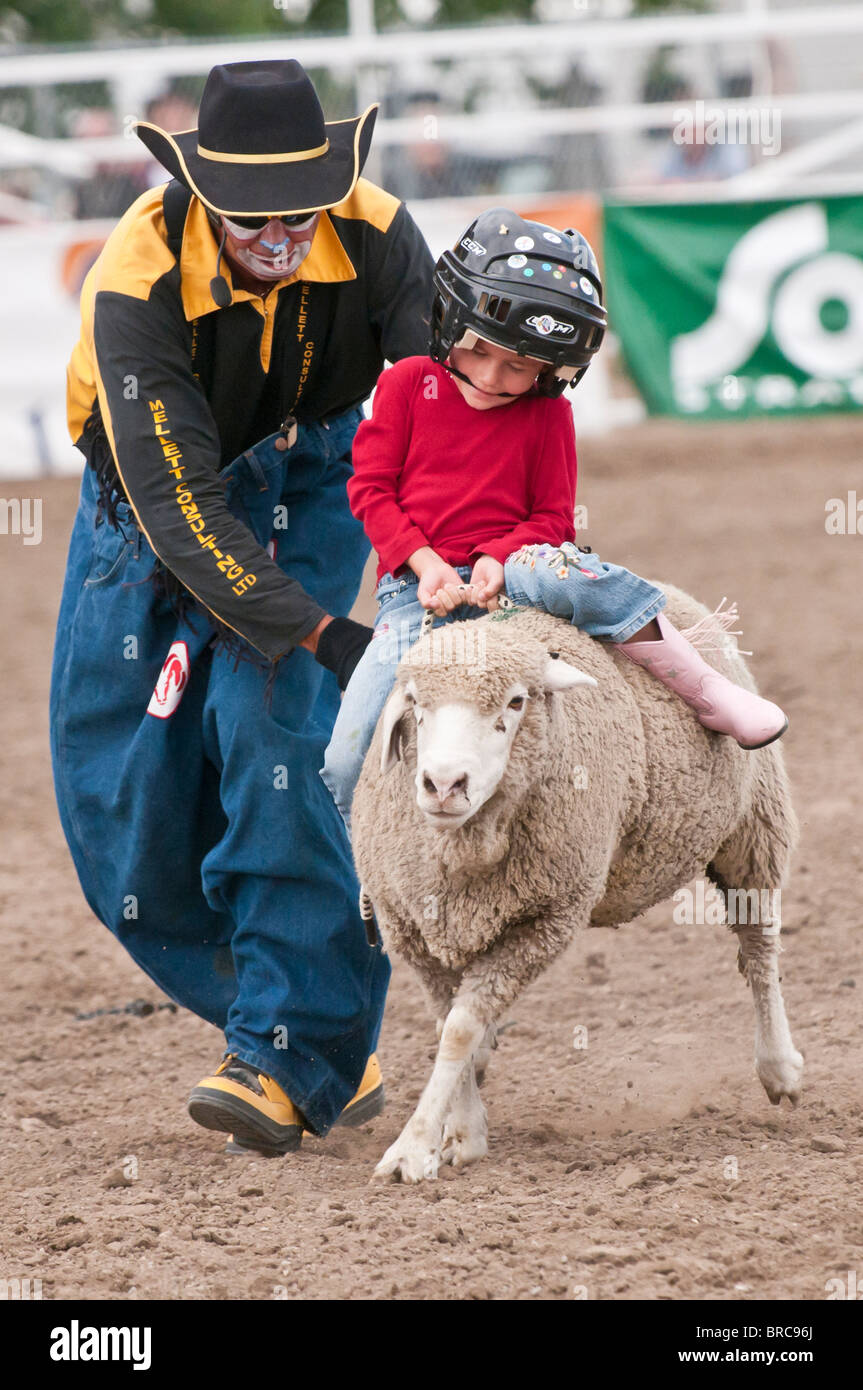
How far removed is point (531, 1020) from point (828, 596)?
14.6 feet

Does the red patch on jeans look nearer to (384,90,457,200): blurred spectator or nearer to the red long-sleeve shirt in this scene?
the red long-sleeve shirt

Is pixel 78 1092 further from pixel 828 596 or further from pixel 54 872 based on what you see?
pixel 828 596

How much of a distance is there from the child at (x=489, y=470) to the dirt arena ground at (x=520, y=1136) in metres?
0.81

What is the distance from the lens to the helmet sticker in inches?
118

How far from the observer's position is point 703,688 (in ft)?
10.7

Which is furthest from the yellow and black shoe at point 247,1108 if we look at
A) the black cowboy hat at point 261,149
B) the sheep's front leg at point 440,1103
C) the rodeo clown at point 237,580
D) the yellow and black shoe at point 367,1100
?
the black cowboy hat at point 261,149


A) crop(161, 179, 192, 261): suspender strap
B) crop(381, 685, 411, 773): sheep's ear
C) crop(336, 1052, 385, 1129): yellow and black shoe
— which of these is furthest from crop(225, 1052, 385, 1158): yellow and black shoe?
crop(161, 179, 192, 261): suspender strap

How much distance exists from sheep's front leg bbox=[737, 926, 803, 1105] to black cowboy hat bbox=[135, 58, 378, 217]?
5.84 ft

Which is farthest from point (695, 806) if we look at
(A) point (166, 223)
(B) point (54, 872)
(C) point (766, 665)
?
(C) point (766, 665)

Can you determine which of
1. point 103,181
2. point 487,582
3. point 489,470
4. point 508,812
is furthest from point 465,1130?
point 103,181

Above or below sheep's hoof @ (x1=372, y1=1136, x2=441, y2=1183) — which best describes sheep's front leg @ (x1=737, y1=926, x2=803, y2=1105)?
above

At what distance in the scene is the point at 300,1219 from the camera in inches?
116

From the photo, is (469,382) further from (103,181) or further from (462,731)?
(103,181)

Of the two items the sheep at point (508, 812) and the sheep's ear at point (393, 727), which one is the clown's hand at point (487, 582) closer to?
the sheep at point (508, 812)
